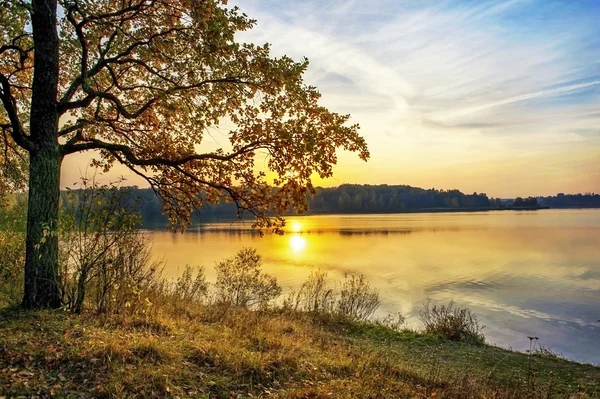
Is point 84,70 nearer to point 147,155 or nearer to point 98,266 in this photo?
point 147,155

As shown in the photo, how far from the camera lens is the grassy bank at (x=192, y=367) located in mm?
5284

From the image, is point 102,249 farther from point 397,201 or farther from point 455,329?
point 397,201

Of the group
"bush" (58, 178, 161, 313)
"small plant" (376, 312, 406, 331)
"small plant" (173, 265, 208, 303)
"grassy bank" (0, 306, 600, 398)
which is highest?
"bush" (58, 178, 161, 313)

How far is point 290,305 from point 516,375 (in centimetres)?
863

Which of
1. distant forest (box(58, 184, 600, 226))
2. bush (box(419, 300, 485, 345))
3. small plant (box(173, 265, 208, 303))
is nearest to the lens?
small plant (box(173, 265, 208, 303))

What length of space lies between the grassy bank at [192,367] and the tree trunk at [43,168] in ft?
2.13

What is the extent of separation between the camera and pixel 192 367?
19.9ft

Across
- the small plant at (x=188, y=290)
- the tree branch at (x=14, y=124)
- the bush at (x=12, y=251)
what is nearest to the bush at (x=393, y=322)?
the small plant at (x=188, y=290)

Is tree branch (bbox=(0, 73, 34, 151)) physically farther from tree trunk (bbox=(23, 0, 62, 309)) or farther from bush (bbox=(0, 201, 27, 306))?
bush (bbox=(0, 201, 27, 306))

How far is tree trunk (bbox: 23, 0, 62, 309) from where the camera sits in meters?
7.72

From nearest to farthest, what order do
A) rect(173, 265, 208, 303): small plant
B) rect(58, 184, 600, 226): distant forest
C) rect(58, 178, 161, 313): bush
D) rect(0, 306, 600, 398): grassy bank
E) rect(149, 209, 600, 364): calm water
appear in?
rect(0, 306, 600, 398): grassy bank, rect(58, 178, 161, 313): bush, rect(173, 265, 208, 303): small plant, rect(149, 209, 600, 364): calm water, rect(58, 184, 600, 226): distant forest

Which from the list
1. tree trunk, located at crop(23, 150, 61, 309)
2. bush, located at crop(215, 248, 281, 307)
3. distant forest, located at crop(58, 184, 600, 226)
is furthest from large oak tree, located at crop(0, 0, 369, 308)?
distant forest, located at crop(58, 184, 600, 226)

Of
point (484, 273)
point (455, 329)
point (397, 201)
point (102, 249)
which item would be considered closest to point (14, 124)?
point (102, 249)

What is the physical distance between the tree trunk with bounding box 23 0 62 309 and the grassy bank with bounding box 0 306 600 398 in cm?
65
